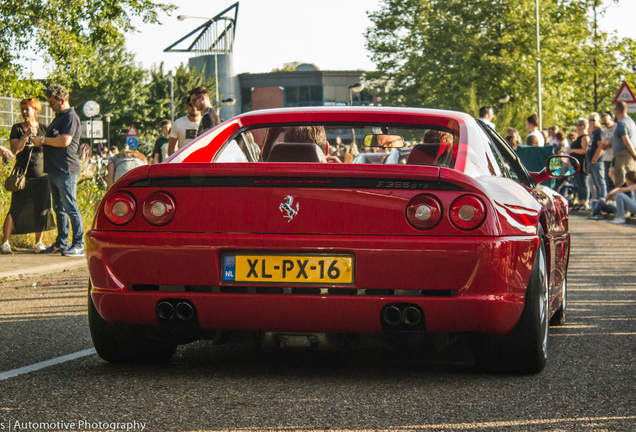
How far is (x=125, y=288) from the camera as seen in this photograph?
13.1 feet

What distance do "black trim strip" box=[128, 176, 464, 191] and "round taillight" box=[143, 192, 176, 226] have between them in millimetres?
51

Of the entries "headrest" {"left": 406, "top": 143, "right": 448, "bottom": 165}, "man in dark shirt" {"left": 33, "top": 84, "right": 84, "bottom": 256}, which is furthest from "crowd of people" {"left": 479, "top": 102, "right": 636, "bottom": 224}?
"headrest" {"left": 406, "top": 143, "right": 448, "bottom": 165}

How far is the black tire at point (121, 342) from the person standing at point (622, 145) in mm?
12940

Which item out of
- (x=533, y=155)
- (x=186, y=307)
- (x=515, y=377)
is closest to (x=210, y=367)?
(x=186, y=307)

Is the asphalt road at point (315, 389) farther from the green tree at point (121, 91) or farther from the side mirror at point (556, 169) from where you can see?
the green tree at point (121, 91)

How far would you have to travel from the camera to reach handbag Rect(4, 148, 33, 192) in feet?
34.2

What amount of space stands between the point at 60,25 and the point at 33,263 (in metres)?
7.33

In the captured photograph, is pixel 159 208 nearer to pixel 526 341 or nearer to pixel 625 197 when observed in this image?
pixel 526 341

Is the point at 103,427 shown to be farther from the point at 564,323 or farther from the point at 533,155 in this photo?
the point at 533,155

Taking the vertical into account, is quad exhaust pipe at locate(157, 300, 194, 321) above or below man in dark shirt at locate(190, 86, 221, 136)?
below

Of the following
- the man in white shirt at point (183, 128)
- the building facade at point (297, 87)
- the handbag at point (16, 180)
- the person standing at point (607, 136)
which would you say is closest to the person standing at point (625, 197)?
the person standing at point (607, 136)

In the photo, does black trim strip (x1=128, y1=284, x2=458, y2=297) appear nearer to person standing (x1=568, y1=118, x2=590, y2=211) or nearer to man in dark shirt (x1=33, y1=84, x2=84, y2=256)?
man in dark shirt (x1=33, y1=84, x2=84, y2=256)

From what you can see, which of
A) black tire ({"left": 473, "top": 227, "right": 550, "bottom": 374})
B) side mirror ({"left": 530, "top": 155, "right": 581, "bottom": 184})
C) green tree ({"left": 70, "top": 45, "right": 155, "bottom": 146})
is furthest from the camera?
green tree ({"left": 70, "top": 45, "right": 155, "bottom": 146})

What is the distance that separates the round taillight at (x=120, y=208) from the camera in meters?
4.01
